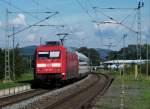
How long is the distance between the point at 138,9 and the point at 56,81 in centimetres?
1026

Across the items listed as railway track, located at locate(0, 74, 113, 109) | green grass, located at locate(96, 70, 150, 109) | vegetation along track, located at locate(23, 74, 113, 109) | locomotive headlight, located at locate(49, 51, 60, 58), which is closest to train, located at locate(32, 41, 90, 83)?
locomotive headlight, located at locate(49, 51, 60, 58)

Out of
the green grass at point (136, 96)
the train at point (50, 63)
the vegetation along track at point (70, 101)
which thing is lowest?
the vegetation along track at point (70, 101)

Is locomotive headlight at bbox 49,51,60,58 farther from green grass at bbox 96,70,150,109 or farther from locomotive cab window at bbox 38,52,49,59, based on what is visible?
green grass at bbox 96,70,150,109

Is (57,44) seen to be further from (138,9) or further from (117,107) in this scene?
(117,107)

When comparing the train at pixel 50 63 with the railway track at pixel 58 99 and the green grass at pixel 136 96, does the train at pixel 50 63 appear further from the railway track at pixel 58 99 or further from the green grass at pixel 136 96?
the green grass at pixel 136 96

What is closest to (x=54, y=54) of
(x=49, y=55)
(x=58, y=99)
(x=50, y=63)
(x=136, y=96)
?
(x=49, y=55)

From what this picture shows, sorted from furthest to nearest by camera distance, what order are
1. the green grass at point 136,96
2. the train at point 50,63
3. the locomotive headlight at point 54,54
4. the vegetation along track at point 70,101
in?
the locomotive headlight at point 54,54
the train at point 50,63
the vegetation along track at point 70,101
the green grass at point 136,96

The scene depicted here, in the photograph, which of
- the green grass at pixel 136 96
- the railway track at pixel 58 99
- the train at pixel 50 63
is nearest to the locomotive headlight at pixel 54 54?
the train at pixel 50 63

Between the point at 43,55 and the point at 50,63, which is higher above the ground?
the point at 43,55

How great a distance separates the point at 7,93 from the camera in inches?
1462

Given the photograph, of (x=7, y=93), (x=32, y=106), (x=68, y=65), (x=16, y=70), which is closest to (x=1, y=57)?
(x=16, y=70)

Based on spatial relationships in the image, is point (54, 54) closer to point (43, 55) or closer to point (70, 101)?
point (43, 55)

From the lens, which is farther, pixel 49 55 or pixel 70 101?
pixel 49 55

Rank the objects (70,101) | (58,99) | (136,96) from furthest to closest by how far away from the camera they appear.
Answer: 1. (58,99)
2. (136,96)
3. (70,101)
